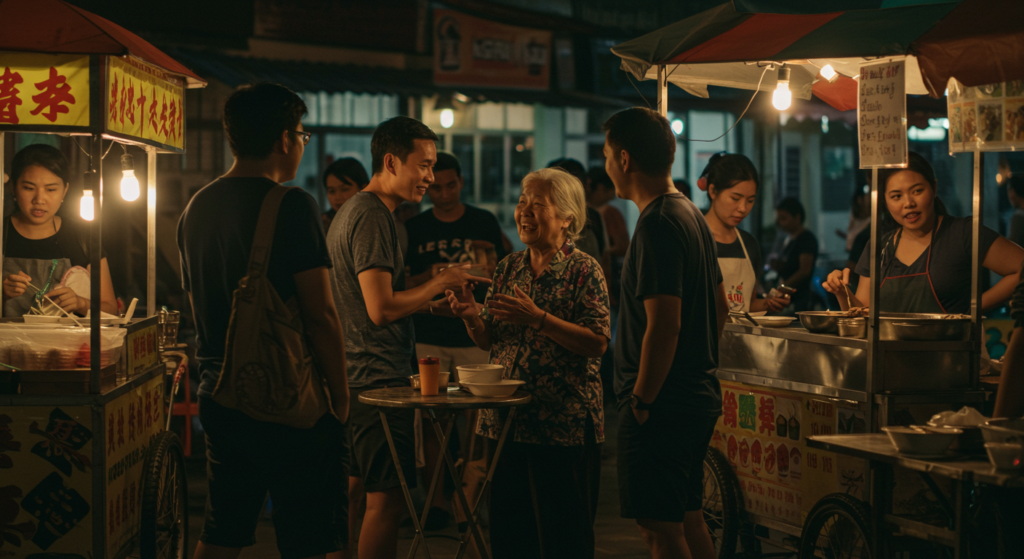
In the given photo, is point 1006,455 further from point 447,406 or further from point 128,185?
point 128,185

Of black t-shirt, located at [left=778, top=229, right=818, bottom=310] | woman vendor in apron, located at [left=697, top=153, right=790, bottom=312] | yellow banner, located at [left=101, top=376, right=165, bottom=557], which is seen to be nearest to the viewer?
yellow banner, located at [left=101, top=376, right=165, bottom=557]

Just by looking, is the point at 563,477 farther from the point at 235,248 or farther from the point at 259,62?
the point at 259,62

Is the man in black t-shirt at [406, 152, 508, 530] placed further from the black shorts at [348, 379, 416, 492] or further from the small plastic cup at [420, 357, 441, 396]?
the small plastic cup at [420, 357, 441, 396]

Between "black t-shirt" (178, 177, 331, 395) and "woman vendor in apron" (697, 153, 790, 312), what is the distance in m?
2.88

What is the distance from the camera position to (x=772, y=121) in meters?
16.8

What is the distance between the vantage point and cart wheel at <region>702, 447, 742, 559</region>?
16.8 ft

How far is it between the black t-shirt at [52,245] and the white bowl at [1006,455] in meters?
4.43

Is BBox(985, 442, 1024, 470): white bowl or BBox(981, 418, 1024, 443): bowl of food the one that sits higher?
BBox(981, 418, 1024, 443): bowl of food

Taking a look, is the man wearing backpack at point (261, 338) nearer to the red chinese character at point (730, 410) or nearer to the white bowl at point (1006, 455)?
the white bowl at point (1006, 455)

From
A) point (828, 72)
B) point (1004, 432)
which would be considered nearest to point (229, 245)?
point (1004, 432)

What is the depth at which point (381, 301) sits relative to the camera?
421cm

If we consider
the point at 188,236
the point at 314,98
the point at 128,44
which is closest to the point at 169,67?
the point at 128,44

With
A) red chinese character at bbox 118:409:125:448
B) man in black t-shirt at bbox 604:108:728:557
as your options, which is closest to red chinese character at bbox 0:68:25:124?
red chinese character at bbox 118:409:125:448

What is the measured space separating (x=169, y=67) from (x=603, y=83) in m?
11.1
